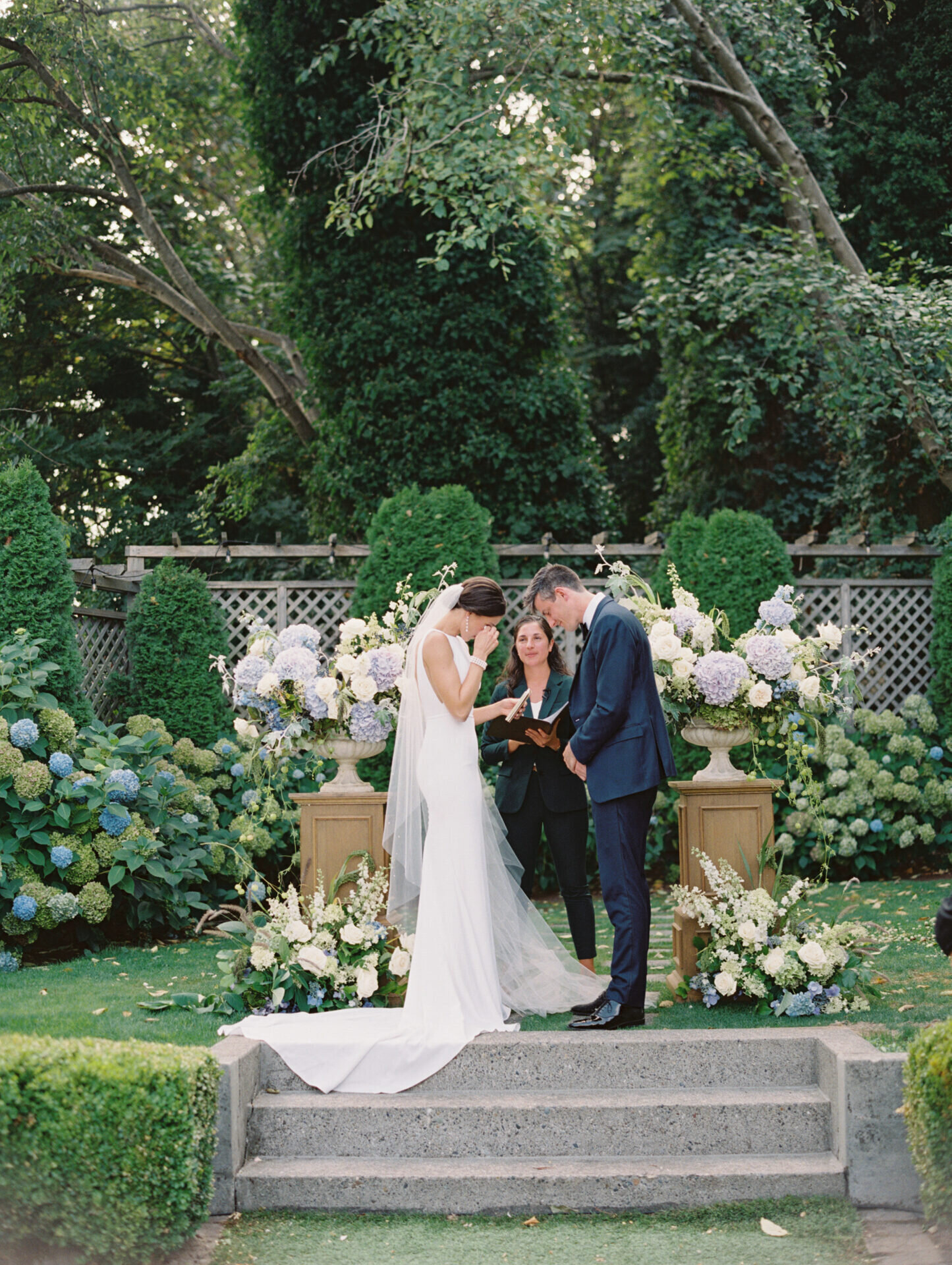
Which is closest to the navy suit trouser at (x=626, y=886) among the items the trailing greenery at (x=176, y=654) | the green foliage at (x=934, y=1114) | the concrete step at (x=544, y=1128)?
the concrete step at (x=544, y=1128)

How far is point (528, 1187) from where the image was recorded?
368 cm

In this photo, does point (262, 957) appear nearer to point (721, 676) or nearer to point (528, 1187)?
point (528, 1187)

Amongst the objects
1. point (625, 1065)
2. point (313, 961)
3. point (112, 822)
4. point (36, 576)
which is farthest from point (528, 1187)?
point (36, 576)

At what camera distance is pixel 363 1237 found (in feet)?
11.4

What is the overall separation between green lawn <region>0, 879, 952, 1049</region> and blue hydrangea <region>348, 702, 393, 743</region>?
1319mm

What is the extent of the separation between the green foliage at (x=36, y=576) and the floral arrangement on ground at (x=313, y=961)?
264 cm

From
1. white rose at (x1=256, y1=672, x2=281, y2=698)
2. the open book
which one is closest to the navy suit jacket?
the open book

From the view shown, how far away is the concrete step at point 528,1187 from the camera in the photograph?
3.67 meters

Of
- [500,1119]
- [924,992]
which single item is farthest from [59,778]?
[924,992]

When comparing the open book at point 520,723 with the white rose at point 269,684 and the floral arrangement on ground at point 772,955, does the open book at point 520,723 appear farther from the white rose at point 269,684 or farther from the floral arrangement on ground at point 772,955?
the white rose at point 269,684

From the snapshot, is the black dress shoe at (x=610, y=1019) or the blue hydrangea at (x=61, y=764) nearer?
the black dress shoe at (x=610, y=1019)

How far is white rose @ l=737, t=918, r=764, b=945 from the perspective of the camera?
4.67 m

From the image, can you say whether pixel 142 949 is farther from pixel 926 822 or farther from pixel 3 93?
pixel 3 93

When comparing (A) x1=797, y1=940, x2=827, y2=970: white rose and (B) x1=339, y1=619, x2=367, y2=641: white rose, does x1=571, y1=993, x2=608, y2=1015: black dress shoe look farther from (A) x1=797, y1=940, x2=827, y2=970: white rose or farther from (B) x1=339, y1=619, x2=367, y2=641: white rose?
(B) x1=339, y1=619, x2=367, y2=641: white rose
